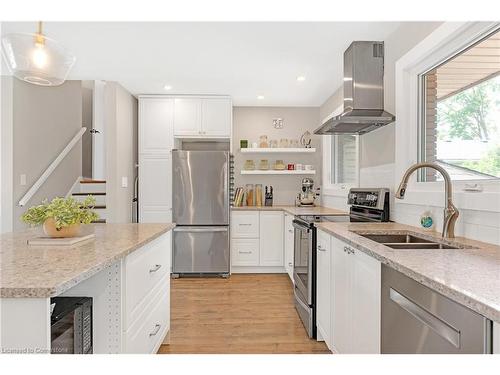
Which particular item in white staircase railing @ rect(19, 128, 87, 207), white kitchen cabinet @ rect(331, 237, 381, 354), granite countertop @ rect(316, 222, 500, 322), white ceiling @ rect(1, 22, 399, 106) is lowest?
white kitchen cabinet @ rect(331, 237, 381, 354)

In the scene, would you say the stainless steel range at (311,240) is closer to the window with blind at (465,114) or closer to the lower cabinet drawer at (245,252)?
the window with blind at (465,114)

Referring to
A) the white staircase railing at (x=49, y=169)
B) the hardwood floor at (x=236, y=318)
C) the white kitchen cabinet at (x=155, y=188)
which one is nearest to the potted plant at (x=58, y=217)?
the hardwood floor at (x=236, y=318)

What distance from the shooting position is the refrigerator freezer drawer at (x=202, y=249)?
4.75 m

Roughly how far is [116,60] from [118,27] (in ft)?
2.69

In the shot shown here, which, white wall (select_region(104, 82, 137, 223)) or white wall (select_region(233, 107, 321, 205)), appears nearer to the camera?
white wall (select_region(104, 82, 137, 223))

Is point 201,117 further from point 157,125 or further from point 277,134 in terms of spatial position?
point 277,134

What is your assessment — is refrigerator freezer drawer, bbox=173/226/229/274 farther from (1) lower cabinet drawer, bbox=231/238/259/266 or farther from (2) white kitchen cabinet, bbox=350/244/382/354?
(2) white kitchen cabinet, bbox=350/244/382/354

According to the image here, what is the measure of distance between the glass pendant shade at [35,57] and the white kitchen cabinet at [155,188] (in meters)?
2.95

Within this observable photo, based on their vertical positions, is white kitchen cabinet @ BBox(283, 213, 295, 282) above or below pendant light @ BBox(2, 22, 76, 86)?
below

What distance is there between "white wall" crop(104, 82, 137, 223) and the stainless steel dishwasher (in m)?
3.68

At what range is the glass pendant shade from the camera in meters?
1.88

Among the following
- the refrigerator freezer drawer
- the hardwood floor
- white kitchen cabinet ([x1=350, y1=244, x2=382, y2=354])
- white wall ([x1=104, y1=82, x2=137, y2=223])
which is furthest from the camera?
the refrigerator freezer drawer

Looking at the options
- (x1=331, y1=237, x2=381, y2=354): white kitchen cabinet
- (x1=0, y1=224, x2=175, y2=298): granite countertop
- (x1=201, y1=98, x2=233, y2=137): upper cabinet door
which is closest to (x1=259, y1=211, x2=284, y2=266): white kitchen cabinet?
(x1=201, y1=98, x2=233, y2=137): upper cabinet door
